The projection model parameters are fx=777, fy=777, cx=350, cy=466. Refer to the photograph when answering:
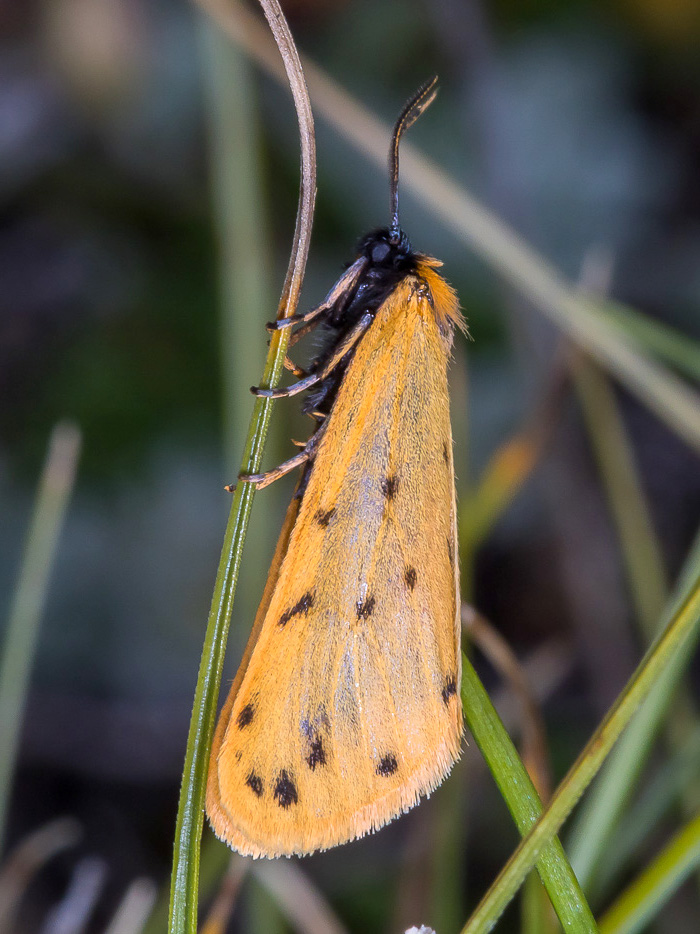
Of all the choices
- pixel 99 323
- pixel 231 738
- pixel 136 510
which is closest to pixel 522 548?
pixel 136 510

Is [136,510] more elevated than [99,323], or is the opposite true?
[99,323]

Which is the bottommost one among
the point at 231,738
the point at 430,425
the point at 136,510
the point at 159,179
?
the point at 231,738

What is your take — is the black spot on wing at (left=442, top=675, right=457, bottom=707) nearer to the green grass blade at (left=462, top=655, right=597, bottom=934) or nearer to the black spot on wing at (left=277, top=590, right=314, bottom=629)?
the green grass blade at (left=462, top=655, right=597, bottom=934)

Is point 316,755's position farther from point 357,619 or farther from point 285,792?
point 357,619

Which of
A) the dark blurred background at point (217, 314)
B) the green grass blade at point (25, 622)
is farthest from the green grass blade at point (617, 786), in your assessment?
the dark blurred background at point (217, 314)

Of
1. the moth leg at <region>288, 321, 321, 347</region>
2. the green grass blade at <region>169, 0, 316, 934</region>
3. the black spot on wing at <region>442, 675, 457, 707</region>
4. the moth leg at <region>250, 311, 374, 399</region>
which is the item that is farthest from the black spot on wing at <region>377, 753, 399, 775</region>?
the moth leg at <region>288, 321, 321, 347</region>

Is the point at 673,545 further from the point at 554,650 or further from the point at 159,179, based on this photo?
the point at 159,179
